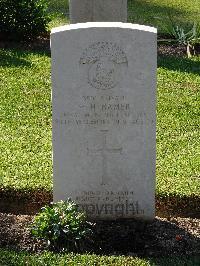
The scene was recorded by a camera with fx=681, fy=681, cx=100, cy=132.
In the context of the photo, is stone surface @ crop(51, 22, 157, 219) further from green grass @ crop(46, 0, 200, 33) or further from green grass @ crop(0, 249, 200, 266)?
green grass @ crop(46, 0, 200, 33)

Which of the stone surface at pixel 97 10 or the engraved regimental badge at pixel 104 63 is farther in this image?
the stone surface at pixel 97 10

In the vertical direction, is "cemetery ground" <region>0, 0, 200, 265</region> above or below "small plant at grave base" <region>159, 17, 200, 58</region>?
below

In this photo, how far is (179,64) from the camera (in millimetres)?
10227

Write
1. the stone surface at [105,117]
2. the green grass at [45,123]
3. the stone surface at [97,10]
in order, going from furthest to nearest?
Answer: 1. the stone surface at [97,10]
2. the green grass at [45,123]
3. the stone surface at [105,117]

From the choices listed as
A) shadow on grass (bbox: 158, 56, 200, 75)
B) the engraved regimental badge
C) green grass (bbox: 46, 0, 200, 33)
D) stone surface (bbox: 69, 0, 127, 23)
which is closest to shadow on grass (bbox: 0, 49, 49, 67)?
stone surface (bbox: 69, 0, 127, 23)

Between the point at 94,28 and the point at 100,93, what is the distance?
55 centimetres

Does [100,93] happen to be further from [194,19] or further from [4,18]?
[194,19]

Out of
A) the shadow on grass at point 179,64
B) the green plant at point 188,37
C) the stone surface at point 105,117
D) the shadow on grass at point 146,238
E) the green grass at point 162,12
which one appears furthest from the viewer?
the green grass at point 162,12

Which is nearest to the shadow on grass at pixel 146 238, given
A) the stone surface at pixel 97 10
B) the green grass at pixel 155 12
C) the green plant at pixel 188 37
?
the stone surface at pixel 97 10

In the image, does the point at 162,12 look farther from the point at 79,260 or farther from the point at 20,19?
the point at 79,260

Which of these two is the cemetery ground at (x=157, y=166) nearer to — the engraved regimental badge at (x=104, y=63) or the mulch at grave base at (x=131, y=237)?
the mulch at grave base at (x=131, y=237)

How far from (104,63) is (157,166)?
1.85 m

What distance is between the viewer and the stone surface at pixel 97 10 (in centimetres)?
934

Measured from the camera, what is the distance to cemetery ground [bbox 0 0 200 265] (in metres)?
5.57
